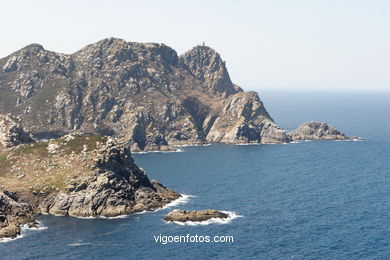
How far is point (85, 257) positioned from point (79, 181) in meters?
47.5

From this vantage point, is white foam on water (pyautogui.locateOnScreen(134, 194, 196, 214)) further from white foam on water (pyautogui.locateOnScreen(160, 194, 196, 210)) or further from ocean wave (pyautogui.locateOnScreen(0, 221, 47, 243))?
ocean wave (pyautogui.locateOnScreen(0, 221, 47, 243))

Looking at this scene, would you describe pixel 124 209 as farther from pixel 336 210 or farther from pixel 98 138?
pixel 336 210

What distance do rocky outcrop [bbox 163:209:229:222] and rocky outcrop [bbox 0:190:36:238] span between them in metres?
42.5

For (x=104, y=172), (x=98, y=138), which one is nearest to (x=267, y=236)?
(x=104, y=172)

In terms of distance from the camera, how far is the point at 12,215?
516 feet

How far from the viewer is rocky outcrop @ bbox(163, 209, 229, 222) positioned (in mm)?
156000

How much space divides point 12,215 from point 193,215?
5683cm

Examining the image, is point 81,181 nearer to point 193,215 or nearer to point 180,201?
point 180,201

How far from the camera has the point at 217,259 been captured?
126625mm

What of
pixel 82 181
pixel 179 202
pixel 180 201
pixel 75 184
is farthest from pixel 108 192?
pixel 180 201

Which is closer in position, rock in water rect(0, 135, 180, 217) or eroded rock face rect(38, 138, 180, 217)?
eroded rock face rect(38, 138, 180, 217)

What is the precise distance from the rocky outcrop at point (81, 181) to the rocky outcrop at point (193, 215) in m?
13.5

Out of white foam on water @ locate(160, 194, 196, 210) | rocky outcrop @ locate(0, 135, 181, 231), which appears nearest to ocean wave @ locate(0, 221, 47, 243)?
rocky outcrop @ locate(0, 135, 181, 231)

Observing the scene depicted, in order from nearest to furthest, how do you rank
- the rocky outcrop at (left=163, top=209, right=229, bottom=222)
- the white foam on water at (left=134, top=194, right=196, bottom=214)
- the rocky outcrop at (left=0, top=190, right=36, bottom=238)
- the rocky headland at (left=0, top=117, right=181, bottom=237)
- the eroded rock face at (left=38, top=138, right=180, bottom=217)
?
the rocky outcrop at (left=0, top=190, right=36, bottom=238) → the rocky outcrop at (left=163, top=209, right=229, bottom=222) → the rocky headland at (left=0, top=117, right=181, bottom=237) → the eroded rock face at (left=38, top=138, right=180, bottom=217) → the white foam on water at (left=134, top=194, right=196, bottom=214)
